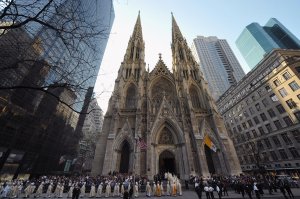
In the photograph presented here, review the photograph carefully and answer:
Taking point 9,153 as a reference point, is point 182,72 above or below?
above

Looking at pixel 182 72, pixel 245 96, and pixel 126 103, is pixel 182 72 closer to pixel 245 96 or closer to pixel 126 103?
pixel 126 103

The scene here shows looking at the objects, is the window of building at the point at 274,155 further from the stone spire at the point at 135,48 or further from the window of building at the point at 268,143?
the stone spire at the point at 135,48

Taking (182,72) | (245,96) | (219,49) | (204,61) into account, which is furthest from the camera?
(219,49)

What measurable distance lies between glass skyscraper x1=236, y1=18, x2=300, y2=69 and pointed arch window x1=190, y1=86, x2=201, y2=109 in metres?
61.5

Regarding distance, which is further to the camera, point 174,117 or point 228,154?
point 174,117

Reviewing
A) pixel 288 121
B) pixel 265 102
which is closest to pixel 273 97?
pixel 265 102

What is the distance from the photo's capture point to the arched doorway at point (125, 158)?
71.8ft

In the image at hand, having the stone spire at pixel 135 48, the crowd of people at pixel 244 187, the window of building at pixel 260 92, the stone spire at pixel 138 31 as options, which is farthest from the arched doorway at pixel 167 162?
the window of building at pixel 260 92

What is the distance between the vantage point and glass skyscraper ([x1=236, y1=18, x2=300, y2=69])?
2850 inches

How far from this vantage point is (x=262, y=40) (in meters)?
80.2

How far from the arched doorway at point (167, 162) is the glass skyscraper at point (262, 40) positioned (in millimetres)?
72590

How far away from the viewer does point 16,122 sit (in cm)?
2453

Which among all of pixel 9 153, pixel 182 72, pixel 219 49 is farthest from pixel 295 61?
pixel 219 49

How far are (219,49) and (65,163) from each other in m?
107
